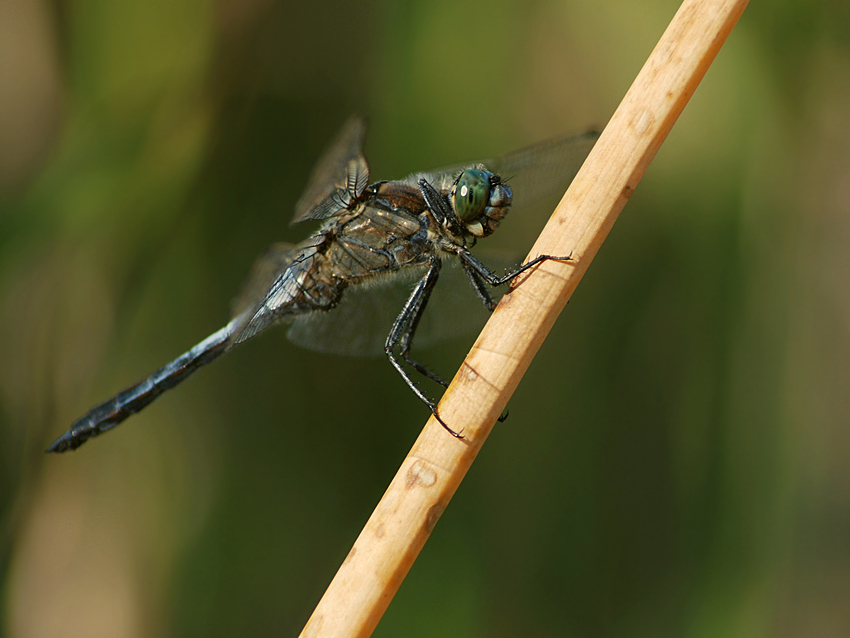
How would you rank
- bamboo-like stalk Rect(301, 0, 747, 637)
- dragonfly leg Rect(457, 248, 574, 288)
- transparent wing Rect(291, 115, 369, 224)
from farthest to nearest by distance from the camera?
1. transparent wing Rect(291, 115, 369, 224)
2. dragonfly leg Rect(457, 248, 574, 288)
3. bamboo-like stalk Rect(301, 0, 747, 637)

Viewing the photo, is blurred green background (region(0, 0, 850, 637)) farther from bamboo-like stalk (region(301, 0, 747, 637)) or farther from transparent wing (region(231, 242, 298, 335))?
bamboo-like stalk (region(301, 0, 747, 637))

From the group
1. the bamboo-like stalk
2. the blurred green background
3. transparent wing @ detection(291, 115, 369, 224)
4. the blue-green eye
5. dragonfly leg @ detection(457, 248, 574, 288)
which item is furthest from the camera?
the blurred green background

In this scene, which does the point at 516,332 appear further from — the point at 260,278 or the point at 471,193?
the point at 260,278

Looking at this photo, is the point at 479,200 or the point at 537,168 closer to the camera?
the point at 479,200

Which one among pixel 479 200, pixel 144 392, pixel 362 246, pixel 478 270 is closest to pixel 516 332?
pixel 478 270

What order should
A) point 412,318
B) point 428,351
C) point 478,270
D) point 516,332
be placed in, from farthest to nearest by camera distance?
point 428,351 → point 412,318 → point 478,270 → point 516,332

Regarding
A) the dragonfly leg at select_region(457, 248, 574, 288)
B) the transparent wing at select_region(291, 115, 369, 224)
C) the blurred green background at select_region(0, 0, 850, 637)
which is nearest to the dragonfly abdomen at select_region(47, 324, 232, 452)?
the blurred green background at select_region(0, 0, 850, 637)

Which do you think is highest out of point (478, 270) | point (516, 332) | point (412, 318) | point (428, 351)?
point (516, 332)
